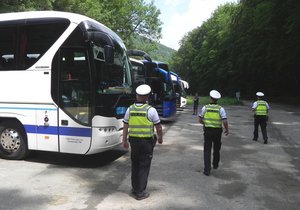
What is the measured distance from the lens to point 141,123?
6.83 meters

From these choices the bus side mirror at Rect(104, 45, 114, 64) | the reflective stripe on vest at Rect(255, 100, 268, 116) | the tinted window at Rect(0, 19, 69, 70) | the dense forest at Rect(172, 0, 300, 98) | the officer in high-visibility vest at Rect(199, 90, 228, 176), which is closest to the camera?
the bus side mirror at Rect(104, 45, 114, 64)

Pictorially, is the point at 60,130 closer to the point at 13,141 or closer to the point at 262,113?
the point at 13,141

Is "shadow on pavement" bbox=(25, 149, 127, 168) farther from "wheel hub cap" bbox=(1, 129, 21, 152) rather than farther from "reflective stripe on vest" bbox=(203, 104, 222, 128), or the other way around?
"reflective stripe on vest" bbox=(203, 104, 222, 128)

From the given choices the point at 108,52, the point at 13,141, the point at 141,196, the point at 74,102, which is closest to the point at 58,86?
the point at 74,102

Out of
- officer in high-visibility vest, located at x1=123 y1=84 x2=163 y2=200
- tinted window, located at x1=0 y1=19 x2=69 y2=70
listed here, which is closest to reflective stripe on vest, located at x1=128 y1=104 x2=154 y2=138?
officer in high-visibility vest, located at x1=123 y1=84 x2=163 y2=200

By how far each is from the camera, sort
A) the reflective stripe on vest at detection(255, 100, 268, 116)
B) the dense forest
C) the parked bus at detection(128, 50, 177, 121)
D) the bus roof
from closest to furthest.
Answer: the bus roof < the reflective stripe on vest at detection(255, 100, 268, 116) < the parked bus at detection(128, 50, 177, 121) < the dense forest

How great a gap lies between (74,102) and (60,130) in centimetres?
72

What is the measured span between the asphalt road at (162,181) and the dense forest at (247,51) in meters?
23.4

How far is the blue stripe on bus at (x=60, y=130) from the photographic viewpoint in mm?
8883

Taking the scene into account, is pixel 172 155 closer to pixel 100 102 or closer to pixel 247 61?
pixel 100 102

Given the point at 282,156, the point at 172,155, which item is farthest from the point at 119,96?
the point at 282,156

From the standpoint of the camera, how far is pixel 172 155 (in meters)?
11.3

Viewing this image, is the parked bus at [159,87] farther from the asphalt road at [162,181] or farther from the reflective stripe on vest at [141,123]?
the reflective stripe on vest at [141,123]

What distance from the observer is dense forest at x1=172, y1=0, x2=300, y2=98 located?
36.2 meters
